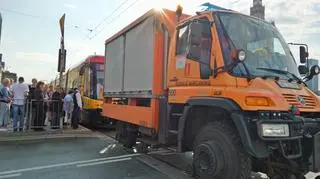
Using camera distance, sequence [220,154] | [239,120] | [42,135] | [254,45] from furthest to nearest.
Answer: [42,135], [254,45], [220,154], [239,120]

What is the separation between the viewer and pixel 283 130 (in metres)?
5.14

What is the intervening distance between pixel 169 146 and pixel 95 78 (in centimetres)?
1026

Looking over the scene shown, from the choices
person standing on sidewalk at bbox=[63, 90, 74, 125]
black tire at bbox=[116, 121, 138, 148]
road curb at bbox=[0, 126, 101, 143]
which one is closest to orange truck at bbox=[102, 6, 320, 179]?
black tire at bbox=[116, 121, 138, 148]

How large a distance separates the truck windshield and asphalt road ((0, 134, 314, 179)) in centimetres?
233

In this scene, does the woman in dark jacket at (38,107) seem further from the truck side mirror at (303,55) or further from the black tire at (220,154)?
the truck side mirror at (303,55)

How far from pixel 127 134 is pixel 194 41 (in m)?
4.60

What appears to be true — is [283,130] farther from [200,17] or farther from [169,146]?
[169,146]

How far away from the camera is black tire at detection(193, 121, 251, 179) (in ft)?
17.7

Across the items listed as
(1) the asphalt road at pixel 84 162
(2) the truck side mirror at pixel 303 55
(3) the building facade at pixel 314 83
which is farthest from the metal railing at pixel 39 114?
(3) the building facade at pixel 314 83

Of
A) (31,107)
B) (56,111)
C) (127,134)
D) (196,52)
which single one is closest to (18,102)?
(31,107)

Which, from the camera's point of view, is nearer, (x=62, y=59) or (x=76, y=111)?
(x=76, y=111)

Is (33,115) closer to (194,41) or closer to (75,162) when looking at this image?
(75,162)

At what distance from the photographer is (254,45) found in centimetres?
625

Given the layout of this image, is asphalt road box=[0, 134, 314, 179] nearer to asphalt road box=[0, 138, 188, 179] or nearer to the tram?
asphalt road box=[0, 138, 188, 179]
